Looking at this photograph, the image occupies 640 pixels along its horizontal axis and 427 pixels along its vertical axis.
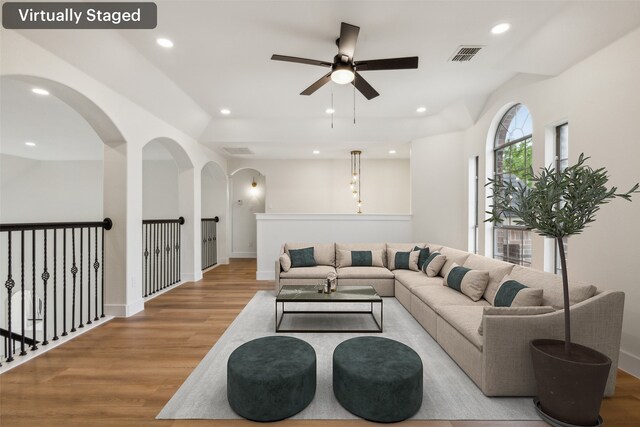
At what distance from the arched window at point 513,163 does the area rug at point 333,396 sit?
2.17m

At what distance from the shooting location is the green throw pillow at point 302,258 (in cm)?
493

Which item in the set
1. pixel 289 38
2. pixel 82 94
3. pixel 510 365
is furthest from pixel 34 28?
pixel 510 365

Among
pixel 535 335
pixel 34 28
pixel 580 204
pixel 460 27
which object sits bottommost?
pixel 535 335

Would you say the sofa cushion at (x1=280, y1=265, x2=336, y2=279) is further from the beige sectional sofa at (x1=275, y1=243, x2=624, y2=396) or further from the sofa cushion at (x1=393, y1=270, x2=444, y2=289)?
the beige sectional sofa at (x1=275, y1=243, x2=624, y2=396)

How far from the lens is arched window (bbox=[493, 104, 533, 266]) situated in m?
4.04

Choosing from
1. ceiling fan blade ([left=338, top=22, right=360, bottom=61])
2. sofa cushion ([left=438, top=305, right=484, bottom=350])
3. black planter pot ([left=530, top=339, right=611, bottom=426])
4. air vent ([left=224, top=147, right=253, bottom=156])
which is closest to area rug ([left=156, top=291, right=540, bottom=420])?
black planter pot ([left=530, top=339, right=611, bottom=426])

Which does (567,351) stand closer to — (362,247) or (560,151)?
(560,151)

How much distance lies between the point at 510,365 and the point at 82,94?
4.81 meters

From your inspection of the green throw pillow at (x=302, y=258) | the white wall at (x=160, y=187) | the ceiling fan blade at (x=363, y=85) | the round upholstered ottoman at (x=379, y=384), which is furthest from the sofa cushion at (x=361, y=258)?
the white wall at (x=160, y=187)

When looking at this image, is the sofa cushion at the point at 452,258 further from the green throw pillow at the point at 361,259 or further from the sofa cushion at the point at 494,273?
the green throw pillow at the point at 361,259

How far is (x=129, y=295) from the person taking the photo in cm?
387

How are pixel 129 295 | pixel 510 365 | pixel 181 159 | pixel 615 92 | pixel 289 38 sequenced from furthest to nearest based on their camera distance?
pixel 181 159 < pixel 129 295 < pixel 289 38 < pixel 615 92 < pixel 510 365

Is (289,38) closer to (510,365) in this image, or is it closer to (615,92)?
(615,92)

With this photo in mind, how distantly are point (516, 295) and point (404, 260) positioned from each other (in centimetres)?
234
